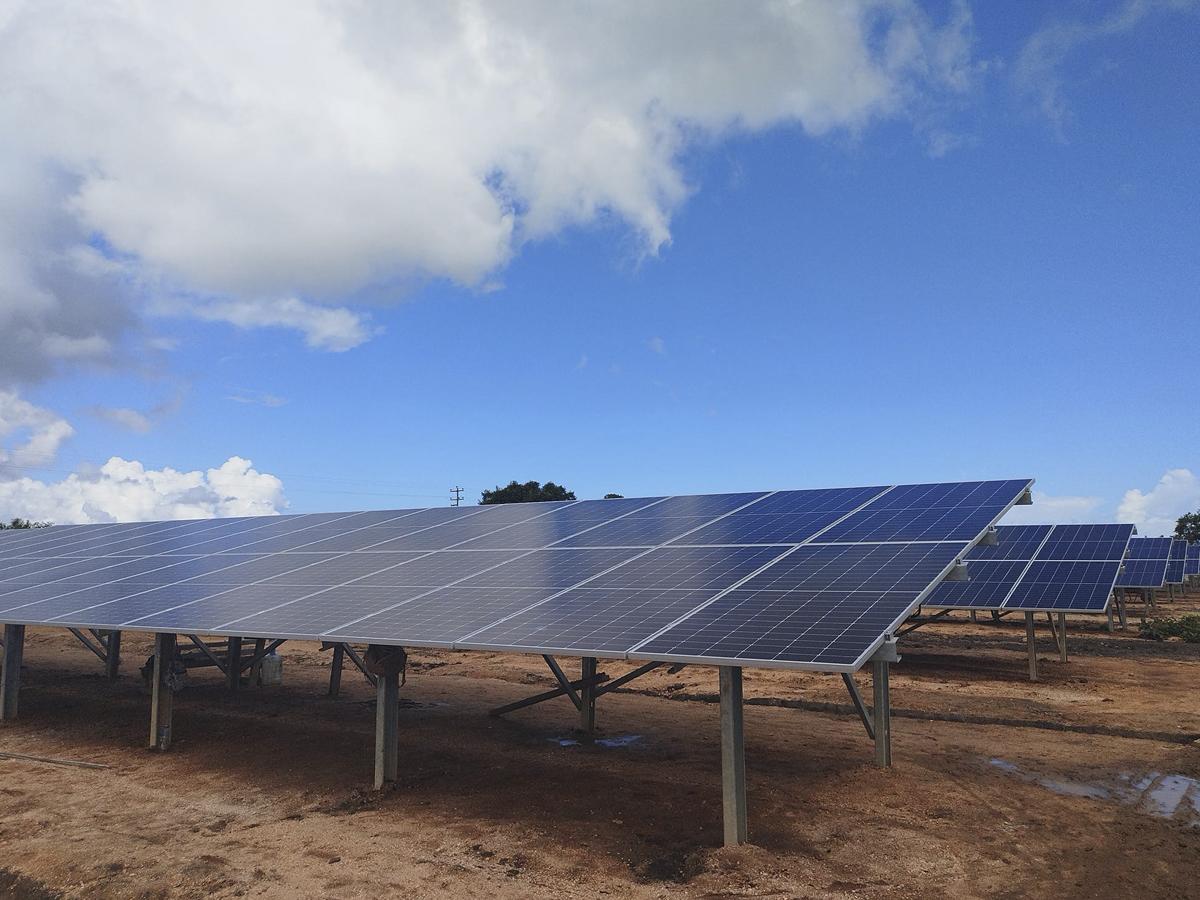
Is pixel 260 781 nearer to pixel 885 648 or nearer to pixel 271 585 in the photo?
pixel 271 585

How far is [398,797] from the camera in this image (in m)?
12.9

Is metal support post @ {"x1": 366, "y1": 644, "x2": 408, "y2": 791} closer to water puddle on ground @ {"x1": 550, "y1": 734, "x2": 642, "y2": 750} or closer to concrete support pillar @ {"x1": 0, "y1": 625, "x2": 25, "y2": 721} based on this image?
water puddle on ground @ {"x1": 550, "y1": 734, "x2": 642, "y2": 750}

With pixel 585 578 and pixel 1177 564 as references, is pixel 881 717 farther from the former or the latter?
pixel 1177 564

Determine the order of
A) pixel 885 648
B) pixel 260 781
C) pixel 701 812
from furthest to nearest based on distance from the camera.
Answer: pixel 260 781, pixel 701 812, pixel 885 648

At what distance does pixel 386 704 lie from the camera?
1322cm

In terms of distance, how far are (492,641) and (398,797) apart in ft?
13.7

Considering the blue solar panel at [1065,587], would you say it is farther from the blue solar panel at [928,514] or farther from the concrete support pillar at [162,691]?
the concrete support pillar at [162,691]

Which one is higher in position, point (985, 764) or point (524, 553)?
point (524, 553)

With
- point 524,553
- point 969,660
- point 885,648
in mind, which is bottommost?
point 969,660

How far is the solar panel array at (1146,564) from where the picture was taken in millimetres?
35594

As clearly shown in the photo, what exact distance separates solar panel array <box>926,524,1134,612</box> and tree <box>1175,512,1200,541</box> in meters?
56.4

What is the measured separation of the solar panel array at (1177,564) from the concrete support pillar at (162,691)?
47323 mm

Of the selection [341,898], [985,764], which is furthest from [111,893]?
[985,764]

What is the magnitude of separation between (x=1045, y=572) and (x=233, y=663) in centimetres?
2650
